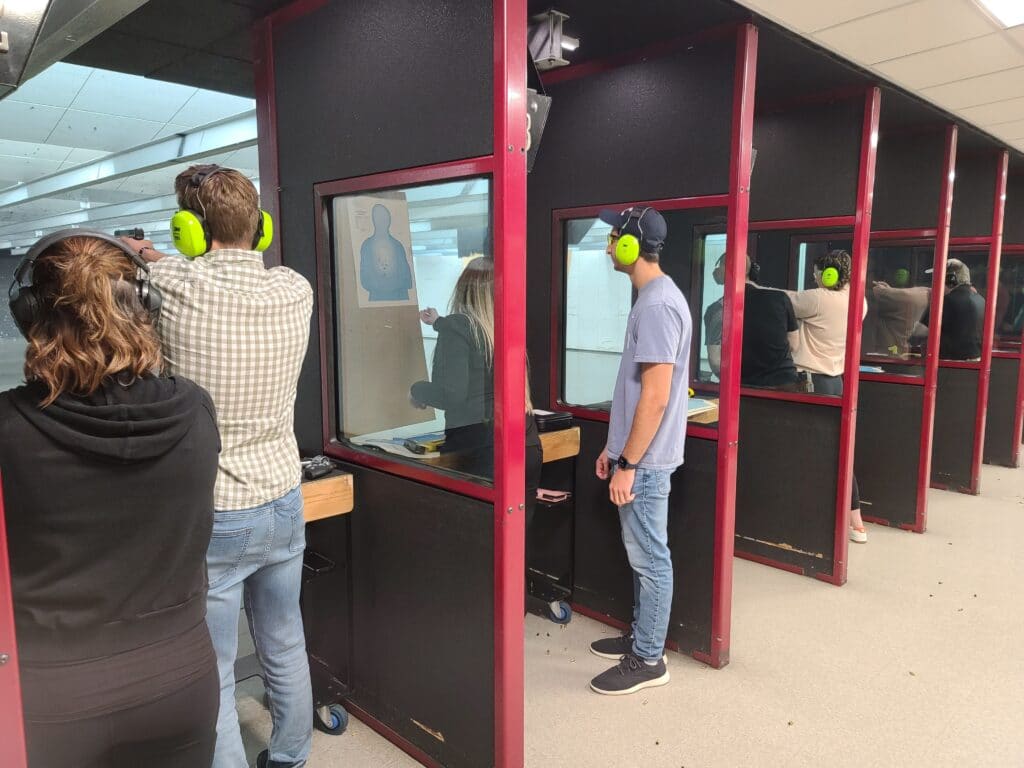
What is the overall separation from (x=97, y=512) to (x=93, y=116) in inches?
241

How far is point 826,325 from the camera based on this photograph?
12.3 ft

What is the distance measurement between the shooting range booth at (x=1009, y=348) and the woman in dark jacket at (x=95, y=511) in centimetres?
652

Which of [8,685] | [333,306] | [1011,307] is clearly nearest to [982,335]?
[1011,307]

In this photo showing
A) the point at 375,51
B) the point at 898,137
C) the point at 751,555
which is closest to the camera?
the point at 375,51

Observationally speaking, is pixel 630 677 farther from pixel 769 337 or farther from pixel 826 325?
pixel 826 325

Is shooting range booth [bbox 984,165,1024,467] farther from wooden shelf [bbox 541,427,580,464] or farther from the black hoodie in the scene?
the black hoodie

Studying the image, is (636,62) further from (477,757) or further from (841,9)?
(477,757)

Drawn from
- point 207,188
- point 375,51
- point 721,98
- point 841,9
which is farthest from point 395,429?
point 841,9

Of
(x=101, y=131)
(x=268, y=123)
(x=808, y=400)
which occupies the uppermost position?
(x=101, y=131)

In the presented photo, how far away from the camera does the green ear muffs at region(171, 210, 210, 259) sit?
161 centimetres

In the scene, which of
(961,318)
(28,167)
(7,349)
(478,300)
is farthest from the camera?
(7,349)

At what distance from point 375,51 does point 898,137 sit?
12.4 feet

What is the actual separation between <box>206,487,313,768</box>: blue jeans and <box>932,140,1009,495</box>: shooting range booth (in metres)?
5.01

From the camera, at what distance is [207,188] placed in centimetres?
165
